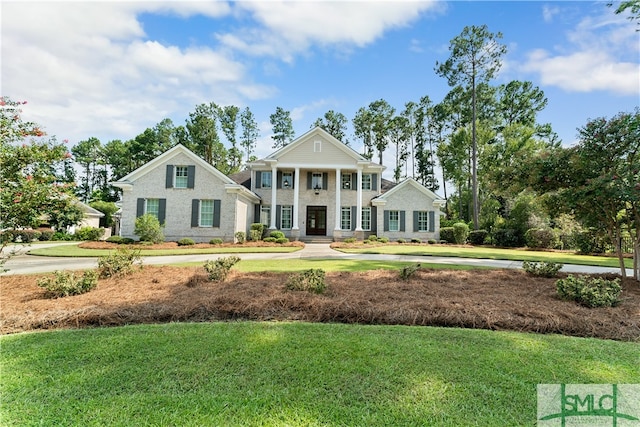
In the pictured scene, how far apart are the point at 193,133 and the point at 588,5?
38346mm

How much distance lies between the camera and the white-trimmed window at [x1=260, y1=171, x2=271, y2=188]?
24223 mm

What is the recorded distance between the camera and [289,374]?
2.71 metres

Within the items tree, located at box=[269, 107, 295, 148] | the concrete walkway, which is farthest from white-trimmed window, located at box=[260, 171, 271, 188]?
tree, located at box=[269, 107, 295, 148]

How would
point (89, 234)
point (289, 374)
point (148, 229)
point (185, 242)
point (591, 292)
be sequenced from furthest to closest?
point (89, 234) → point (185, 242) → point (148, 229) → point (591, 292) → point (289, 374)

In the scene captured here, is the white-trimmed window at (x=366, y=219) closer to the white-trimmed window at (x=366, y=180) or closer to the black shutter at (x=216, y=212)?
the white-trimmed window at (x=366, y=180)

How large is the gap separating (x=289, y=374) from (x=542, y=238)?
21931mm

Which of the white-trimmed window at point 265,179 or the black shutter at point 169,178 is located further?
the white-trimmed window at point 265,179

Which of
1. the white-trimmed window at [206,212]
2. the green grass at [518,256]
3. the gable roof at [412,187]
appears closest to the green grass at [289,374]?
the green grass at [518,256]

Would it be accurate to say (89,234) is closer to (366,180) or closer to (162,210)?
(162,210)

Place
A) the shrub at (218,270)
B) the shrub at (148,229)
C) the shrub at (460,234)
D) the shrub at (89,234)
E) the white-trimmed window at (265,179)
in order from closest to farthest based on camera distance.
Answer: the shrub at (218,270)
the shrub at (148,229)
the shrub at (460,234)
the shrub at (89,234)
the white-trimmed window at (265,179)

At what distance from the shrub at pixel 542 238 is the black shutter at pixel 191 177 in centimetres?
2205

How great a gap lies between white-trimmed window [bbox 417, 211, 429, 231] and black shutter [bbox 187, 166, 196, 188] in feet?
53.9

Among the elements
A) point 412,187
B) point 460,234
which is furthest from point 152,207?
point 460,234

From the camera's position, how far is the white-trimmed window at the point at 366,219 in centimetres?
2391
